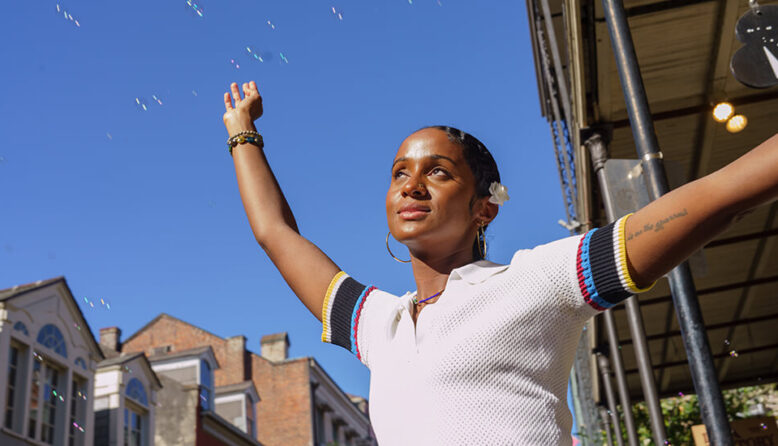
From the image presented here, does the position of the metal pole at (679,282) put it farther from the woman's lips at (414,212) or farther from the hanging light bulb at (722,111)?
the hanging light bulb at (722,111)

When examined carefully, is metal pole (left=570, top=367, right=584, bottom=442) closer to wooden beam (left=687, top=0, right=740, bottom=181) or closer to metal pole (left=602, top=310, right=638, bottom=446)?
metal pole (left=602, top=310, right=638, bottom=446)

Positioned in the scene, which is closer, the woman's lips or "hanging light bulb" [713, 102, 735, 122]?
the woman's lips

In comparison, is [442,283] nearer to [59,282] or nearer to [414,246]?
[414,246]

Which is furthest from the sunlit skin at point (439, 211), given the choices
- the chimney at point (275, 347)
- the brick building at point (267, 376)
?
the chimney at point (275, 347)

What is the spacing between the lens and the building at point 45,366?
17.2 metres

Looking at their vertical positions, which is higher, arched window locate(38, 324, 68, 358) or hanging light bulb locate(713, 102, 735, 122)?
arched window locate(38, 324, 68, 358)

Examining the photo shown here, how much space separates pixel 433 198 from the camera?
69.8 inches

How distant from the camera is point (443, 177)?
1.81 metres

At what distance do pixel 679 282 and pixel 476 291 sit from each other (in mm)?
2534

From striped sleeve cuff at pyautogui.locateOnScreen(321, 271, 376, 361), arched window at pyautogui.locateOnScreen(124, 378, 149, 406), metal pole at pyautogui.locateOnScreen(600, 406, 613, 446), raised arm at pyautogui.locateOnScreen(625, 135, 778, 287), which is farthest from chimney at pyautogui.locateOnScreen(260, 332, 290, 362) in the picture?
raised arm at pyautogui.locateOnScreen(625, 135, 778, 287)

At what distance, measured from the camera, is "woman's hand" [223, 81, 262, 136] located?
223 centimetres

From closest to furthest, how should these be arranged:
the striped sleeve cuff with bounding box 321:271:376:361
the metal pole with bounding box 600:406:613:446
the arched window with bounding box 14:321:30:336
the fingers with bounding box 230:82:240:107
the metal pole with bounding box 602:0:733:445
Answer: the striped sleeve cuff with bounding box 321:271:376:361
the fingers with bounding box 230:82:240:107
the metal pole with bounding box 602:0:733:445
the metal pole with bounding box 600:406:613:446
the arched window with bounding box 14:321:30:336

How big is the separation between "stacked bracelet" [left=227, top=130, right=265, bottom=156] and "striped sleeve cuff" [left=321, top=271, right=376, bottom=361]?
0.50m

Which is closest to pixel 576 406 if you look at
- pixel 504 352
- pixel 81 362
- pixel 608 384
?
pixel 608 384
